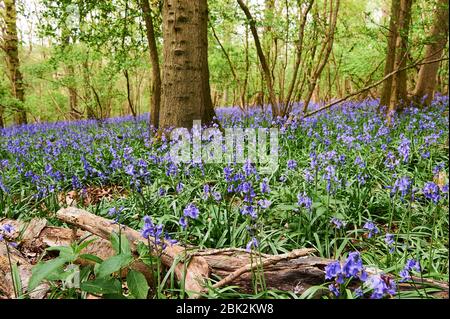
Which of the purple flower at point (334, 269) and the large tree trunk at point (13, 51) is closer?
the purple flower at point (334, 269)

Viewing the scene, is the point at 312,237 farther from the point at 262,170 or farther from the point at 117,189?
the point at 117,189

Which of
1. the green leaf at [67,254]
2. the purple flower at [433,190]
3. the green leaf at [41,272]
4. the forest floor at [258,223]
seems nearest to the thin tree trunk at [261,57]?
the forest floor at [258,223]

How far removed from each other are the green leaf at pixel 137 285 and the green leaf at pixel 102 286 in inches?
2.6

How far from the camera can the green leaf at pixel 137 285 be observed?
162 cm

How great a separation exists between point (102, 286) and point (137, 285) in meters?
0.16

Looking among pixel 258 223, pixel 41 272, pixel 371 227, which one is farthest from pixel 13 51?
pixel 371 227

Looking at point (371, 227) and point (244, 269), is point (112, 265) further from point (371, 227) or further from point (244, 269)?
point (371, 227)

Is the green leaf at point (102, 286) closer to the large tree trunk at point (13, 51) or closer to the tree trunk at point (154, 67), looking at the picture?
the tree trunk at point (154, 67)

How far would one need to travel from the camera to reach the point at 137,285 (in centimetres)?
165

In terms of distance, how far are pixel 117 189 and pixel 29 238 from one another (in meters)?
1.33

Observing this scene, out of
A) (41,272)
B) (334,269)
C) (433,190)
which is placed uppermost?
(433,190)

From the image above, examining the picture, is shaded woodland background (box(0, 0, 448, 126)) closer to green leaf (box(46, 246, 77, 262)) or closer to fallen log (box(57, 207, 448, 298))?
fallen log (box(57, 207, 448, 298))

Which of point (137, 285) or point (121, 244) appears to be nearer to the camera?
point (137, 285)

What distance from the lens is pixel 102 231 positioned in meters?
2.29
